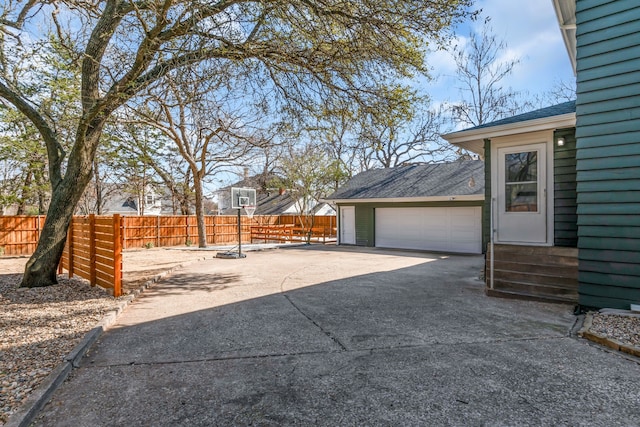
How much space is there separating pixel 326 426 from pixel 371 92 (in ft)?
17.7

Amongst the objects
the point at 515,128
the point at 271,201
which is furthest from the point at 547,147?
the point at 271,201

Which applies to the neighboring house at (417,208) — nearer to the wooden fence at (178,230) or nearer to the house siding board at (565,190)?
the wooden fence at (178,230)

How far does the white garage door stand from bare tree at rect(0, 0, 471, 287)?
826 cm

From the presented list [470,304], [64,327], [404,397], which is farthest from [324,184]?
[404,397]

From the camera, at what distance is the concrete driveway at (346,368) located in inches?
96.3

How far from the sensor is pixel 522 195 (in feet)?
19.9

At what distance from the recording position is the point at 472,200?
12891 mm

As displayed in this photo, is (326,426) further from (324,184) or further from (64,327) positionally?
(324,184)

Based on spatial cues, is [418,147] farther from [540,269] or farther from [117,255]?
[117,255]

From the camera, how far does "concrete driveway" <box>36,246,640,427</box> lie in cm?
245

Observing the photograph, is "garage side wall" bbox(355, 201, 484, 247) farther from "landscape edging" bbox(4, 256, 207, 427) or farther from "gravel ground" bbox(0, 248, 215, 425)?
"landscape edging" bbox(4, 256, 207, 427)

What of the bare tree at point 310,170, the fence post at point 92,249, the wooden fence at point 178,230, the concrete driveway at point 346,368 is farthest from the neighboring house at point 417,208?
the fence post at point 92,249

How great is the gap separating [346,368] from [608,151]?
14.1ft

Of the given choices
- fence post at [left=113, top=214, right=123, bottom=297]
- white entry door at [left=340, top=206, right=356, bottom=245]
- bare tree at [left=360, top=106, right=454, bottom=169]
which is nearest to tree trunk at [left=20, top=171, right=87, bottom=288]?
fence post at [left=113, top=214, right=123, bottom=297]
